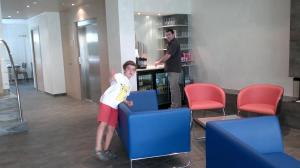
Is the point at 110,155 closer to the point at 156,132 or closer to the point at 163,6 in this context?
the point at 156,132

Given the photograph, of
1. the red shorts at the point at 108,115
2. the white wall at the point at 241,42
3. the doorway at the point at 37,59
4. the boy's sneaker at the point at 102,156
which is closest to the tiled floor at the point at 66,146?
the boy's sneaker at the point at 102,156

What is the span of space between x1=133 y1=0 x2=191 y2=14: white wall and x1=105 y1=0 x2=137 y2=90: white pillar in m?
0.93

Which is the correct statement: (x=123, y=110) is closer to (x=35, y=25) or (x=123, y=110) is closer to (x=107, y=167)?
(x=107, y=167)

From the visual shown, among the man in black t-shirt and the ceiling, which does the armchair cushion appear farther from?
the ceiling

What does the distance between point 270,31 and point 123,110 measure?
3715 mm

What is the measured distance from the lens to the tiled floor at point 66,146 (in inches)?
153

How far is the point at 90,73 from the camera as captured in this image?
8.16 metres

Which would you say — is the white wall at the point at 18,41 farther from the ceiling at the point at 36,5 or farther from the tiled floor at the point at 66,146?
the tiled floor at the point at 66,146

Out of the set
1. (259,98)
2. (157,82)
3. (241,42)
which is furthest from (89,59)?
(259,98)

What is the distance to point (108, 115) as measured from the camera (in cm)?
392

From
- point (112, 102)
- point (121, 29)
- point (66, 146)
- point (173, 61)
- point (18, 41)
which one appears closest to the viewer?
point (112, 102)

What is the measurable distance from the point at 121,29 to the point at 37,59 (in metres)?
5.97

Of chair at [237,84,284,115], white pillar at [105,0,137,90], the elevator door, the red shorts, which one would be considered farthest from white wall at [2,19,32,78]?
chair at [237,84,284,115]

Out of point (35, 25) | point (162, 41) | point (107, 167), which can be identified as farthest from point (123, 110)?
point (35, 25)
